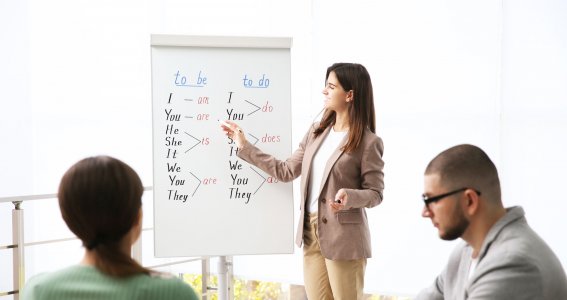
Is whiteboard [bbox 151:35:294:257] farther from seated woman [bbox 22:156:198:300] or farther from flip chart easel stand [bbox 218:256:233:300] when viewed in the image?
seated woman [bbox 22:156:198:300]

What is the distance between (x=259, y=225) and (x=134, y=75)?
191cm

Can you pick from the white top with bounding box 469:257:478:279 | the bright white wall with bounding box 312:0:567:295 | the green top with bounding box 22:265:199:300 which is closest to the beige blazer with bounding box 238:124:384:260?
the bright white wall with bounding box 312:0:567:295

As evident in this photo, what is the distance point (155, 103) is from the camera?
11.1 ft

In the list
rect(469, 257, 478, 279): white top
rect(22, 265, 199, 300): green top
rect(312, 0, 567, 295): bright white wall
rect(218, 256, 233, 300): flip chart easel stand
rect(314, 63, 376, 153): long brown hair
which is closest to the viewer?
rect(22, 265, 199, 300): green top

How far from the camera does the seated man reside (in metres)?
1.69

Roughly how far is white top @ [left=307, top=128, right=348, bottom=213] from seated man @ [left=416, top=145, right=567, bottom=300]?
1.22m

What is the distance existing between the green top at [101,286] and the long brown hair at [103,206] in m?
0.02

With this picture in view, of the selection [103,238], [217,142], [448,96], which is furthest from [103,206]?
[448,96]

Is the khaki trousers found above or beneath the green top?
beneath

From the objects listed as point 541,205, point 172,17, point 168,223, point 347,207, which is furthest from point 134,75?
point 541,205

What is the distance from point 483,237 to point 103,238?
37.0 inches

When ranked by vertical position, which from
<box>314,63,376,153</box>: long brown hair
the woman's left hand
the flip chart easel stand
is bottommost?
the flip chart easel stand

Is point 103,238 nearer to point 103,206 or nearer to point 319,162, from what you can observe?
point 103,206

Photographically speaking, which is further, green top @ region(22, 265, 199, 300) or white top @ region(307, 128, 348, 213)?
white top @ region(307, 128, 348, 213)
